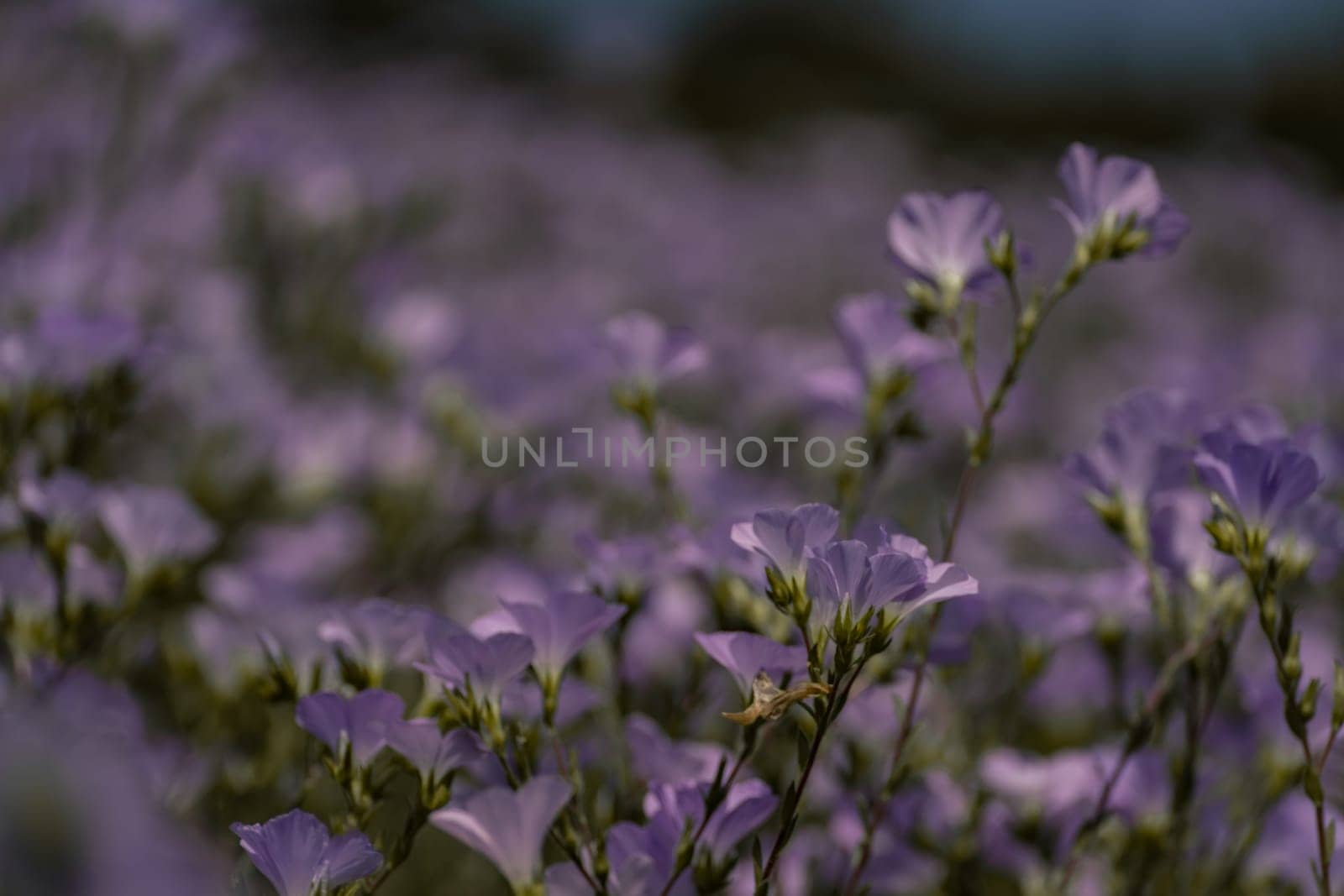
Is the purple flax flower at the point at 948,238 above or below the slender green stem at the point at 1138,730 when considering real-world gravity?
above

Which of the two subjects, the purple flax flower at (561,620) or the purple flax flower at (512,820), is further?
the purple flax flower at (561,620)

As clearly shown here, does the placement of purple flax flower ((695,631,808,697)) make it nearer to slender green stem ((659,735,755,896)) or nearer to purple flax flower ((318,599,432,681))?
slender green stem ((659,735,755,896))

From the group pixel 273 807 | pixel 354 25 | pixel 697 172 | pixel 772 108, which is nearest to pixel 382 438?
pixel 273 807

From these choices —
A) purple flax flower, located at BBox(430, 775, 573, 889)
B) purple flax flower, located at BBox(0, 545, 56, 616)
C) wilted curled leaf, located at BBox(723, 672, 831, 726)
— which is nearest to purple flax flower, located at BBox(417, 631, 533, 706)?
Result: purple flax flower, located at BBox(430, 775, 573, 889)

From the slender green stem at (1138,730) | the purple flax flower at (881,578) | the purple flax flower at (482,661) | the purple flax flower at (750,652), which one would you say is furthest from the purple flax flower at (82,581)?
the slender green stem at (1138,730)

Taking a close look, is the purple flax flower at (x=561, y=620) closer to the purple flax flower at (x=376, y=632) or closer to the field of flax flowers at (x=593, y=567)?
the field of flax flowers at (x=593, y=567)

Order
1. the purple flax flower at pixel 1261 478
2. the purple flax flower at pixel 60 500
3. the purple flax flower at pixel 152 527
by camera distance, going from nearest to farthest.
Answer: the purple flax flower at pixel 1261 478 < the purple flax flower at pixel 60 500 < the purple flax flower at pixel 152 527
